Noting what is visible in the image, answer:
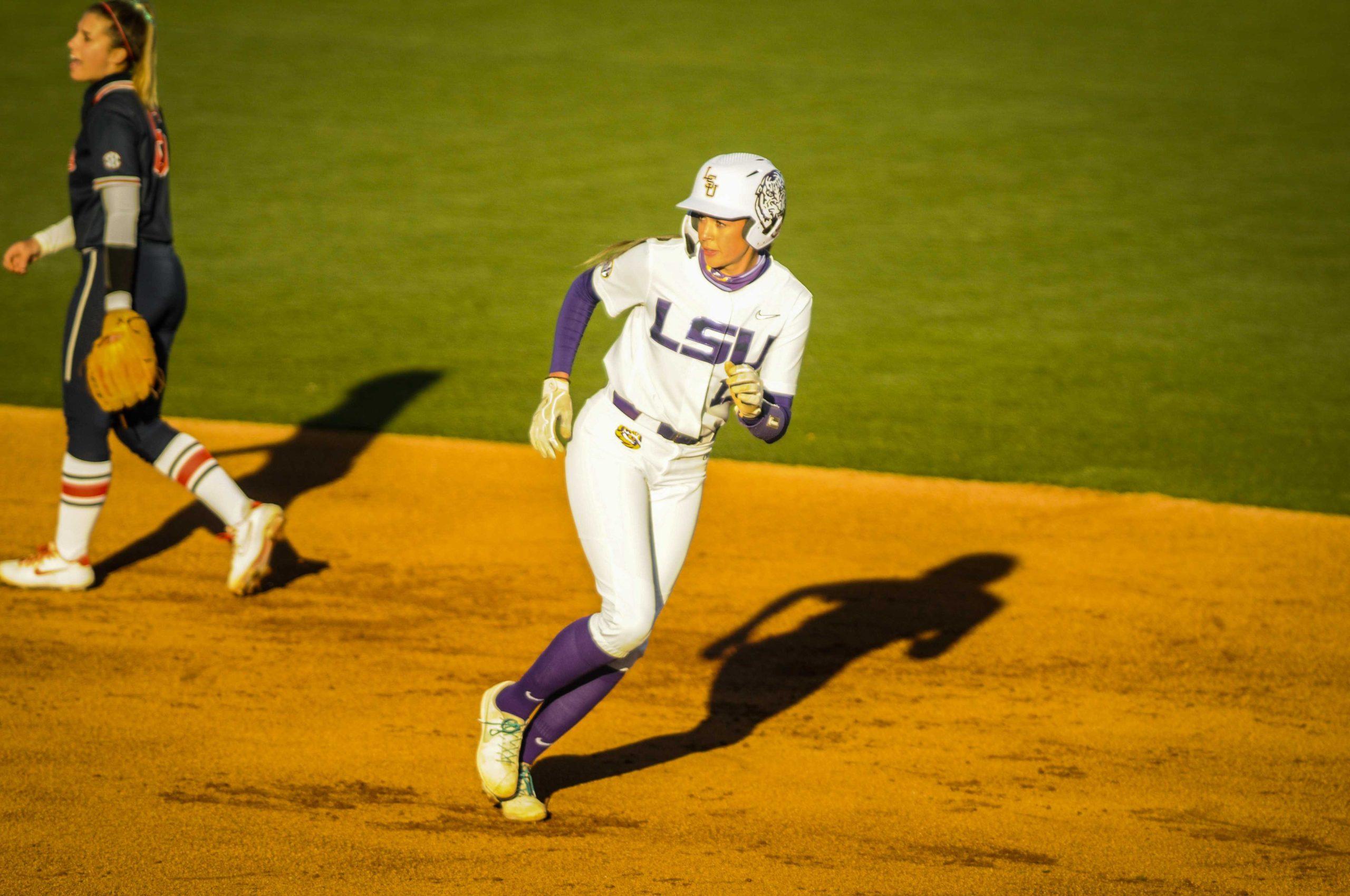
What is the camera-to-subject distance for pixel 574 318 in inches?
160

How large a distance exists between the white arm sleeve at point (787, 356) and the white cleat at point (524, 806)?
144 centimetres

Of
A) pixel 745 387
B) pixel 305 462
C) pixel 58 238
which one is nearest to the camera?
pixel 745 387

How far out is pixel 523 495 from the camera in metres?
6.71

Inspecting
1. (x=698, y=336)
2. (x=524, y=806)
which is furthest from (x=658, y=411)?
(x=524, y=806)

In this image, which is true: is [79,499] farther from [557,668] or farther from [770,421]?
[770,421]

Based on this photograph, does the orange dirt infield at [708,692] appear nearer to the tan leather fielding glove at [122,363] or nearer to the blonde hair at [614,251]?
the tan leather fielding glove at [122,363]

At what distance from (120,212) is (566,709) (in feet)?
8.59

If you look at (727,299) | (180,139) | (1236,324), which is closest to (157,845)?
(727,299)

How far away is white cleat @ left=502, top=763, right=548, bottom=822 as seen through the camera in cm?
396

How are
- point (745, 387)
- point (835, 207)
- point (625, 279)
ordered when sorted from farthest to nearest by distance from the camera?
A: point (835, 207), point (625, 279), point (745, 387)

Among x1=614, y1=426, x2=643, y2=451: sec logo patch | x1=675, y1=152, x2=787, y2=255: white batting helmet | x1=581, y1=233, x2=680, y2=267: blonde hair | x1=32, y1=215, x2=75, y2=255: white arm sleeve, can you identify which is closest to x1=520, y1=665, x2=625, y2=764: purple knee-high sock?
x1=614, y1=426, x2=643, y2=451: sec logo patch

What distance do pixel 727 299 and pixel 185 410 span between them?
479 cm

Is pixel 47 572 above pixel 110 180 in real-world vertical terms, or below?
below

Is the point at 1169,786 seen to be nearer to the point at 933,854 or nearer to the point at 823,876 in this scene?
the point at 933,854
